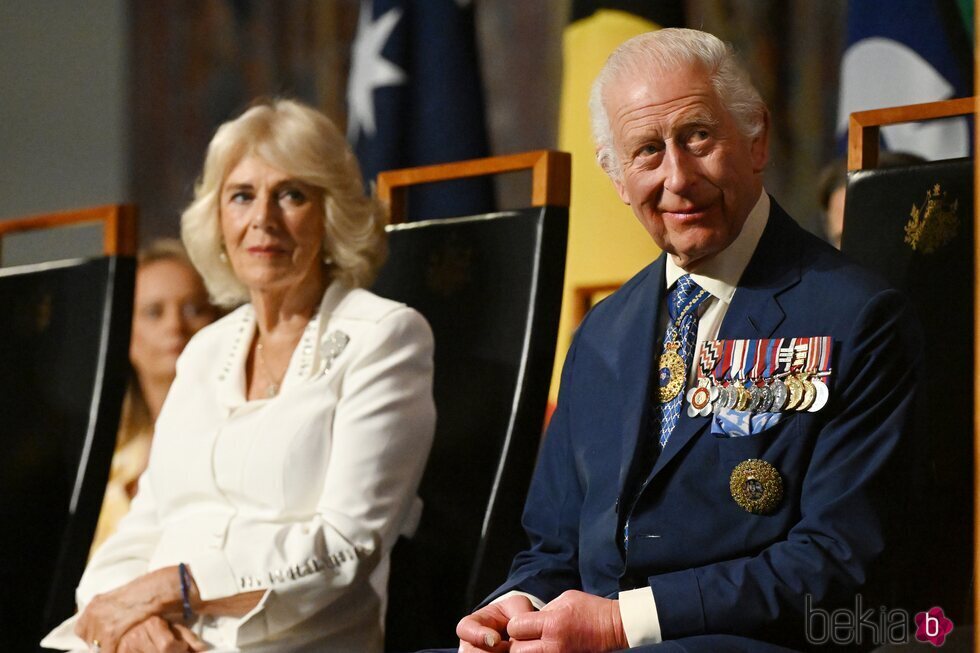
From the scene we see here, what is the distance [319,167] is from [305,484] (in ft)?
1.93

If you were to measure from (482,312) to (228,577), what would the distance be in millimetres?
643

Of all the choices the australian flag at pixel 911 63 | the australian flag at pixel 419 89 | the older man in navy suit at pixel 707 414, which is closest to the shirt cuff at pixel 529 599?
the older man in navy suit at pixel 707 414

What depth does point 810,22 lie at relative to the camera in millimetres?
3188

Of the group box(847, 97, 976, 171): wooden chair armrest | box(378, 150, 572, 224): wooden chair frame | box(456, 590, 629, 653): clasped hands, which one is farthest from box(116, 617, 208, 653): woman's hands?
box(847, 97, 976, 171): wooden chair armrest

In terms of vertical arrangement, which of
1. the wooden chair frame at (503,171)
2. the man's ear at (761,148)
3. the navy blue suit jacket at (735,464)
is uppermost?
the wooden chair frame at (503,171)

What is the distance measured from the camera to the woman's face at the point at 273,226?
2.38 m

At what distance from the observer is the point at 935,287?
1817 millimetres

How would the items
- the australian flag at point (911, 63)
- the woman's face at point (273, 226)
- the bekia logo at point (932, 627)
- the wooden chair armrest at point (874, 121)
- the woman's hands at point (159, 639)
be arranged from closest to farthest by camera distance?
the bekia logo at point (932, 627)
the wooden chair armrest at point (874, 121)
the woman's hands at point (159, 639)
the woman's face at point (273, 226)
the australian flag at point (911, 63)

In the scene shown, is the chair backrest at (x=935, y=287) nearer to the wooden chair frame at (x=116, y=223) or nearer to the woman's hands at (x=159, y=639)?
the woman's hands at (x=159, y=639)

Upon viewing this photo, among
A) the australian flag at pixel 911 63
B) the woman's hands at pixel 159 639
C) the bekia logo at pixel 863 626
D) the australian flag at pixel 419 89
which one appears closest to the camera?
the bekia logo at pixel 863 626

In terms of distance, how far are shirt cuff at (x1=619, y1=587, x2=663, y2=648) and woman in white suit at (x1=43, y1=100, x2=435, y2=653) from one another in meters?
0.71

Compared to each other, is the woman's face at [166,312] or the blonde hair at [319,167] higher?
the blonde hair at [319,167]

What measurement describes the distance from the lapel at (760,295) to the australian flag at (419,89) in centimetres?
180

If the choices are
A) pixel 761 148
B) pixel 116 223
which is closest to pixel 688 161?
pixel 761 148
